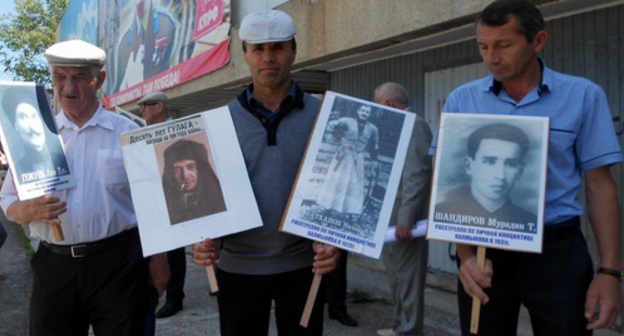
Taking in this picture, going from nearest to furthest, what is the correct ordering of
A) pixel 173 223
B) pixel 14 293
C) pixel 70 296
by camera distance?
pixel 173 223
pixel 70 296
pixel 14 293

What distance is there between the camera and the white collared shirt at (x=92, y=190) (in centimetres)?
265

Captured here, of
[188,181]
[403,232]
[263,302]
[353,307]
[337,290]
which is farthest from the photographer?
[353,307]

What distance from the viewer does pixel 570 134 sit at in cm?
213

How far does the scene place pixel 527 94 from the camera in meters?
2.22

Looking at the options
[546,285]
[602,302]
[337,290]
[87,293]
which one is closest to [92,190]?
[87,293]

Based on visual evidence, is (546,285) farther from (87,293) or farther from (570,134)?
(87,293)

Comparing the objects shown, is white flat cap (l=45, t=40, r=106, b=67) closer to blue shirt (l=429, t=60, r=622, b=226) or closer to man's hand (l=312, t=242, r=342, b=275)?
man's hand (l=312, t=242, r=342, b=275)

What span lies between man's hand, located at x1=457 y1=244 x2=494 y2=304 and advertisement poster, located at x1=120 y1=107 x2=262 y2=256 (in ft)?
2.63

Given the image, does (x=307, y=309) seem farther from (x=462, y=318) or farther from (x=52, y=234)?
(x=52, y=234)

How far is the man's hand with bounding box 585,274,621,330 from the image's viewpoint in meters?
2.07

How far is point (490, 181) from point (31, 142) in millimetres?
1872

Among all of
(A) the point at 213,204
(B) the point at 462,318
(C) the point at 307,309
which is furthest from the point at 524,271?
(A) the point at 213,204

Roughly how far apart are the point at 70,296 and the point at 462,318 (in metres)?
1.70

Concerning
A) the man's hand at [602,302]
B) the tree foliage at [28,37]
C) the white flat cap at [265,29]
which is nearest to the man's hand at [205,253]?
the white flat cap at [265,29]
